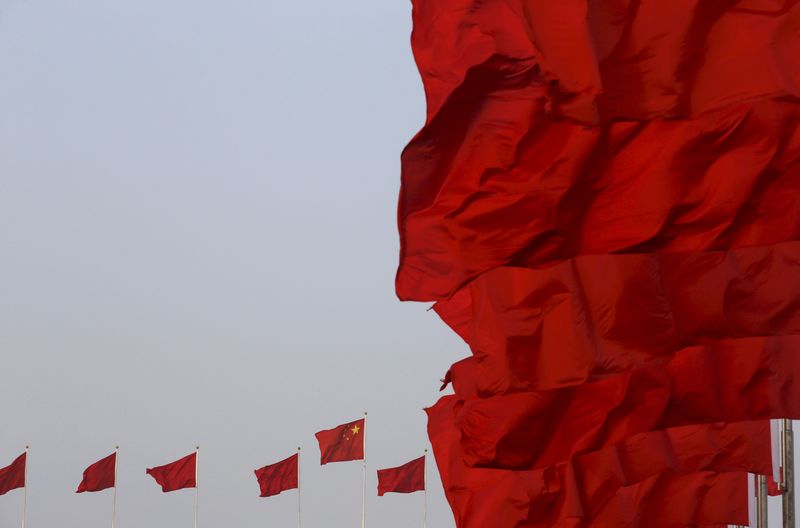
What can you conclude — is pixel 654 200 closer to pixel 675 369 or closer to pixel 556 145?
pixel 556 145

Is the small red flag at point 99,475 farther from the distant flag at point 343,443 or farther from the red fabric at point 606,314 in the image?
the red fabric at point 606,314

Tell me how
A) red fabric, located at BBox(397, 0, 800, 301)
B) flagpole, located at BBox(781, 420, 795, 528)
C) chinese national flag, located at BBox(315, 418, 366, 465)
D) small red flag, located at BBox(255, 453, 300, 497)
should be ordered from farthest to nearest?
small red flag, located at BBox(255, 453, 300, 497), chinese national flag, located at BBox(315, 418, 366, 465), flagpole, located at BBox(781, 420, 795, 528), red fabric, located at BBox(397, 0, 800, 301)

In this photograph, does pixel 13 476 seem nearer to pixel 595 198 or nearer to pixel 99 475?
pixel 99 475

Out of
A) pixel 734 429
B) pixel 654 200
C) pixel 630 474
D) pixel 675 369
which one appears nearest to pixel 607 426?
pixel 675 369

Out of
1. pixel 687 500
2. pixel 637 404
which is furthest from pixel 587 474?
pixel 687 500

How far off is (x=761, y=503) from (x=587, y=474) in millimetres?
1889

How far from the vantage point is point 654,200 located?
966cm

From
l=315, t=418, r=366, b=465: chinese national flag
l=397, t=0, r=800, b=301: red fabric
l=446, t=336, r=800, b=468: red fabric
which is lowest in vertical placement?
l=446, t=336, r=800, b=468: red fabric

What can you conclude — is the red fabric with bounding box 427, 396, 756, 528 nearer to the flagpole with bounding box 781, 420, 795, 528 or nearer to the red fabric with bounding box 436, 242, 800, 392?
the flagpole with bounding box 781, 420, 795, 528

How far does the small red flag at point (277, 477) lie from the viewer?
37.4 metres

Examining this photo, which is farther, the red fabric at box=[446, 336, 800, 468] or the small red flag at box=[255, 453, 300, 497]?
the small red flag at box=[255, 453, 300, 497]

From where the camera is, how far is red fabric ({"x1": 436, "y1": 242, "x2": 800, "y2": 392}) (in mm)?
9961

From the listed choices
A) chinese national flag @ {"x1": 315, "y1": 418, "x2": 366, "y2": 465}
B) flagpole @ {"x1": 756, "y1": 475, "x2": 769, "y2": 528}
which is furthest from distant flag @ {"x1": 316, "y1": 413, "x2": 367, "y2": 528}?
flagpole @ {"x1": 756, "y1": 475, "x2": 769, "y2": 528}

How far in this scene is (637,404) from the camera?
35.2 feet
